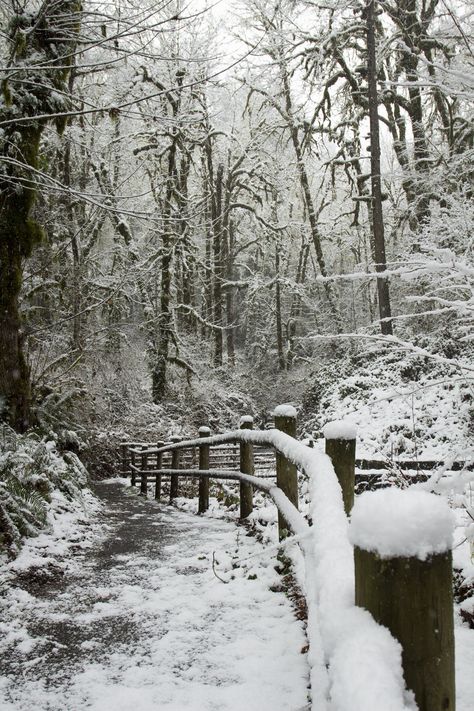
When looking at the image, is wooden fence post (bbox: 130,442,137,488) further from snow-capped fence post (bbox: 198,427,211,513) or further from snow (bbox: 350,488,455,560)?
snow (bbox: 350,488,455,560)

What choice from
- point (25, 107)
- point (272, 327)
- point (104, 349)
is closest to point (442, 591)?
point (25, 107)

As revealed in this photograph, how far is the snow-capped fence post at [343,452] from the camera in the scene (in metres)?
2.88

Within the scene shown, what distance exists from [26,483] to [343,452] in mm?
3771

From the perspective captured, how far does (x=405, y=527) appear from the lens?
87 centimetres

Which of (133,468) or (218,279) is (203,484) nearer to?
(133,468)

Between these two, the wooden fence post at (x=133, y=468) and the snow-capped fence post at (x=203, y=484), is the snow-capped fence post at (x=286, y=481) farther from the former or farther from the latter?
the wooden fence post at (x=133, y=468)

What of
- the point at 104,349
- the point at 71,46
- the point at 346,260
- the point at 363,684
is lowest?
the point at 363,684

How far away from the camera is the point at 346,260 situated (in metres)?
37.9

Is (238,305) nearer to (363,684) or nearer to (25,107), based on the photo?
(25,107)

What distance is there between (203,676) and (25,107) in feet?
22.3

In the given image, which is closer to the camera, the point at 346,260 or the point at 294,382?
the point at 294,382

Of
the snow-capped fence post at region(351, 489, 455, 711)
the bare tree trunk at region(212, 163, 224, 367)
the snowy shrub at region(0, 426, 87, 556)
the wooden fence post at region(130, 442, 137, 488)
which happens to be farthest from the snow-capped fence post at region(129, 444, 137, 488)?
the snow-capped fence post at region(351, 489, 455, 711)

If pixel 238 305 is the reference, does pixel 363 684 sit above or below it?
below

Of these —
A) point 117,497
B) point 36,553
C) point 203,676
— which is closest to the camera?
point 203,676
